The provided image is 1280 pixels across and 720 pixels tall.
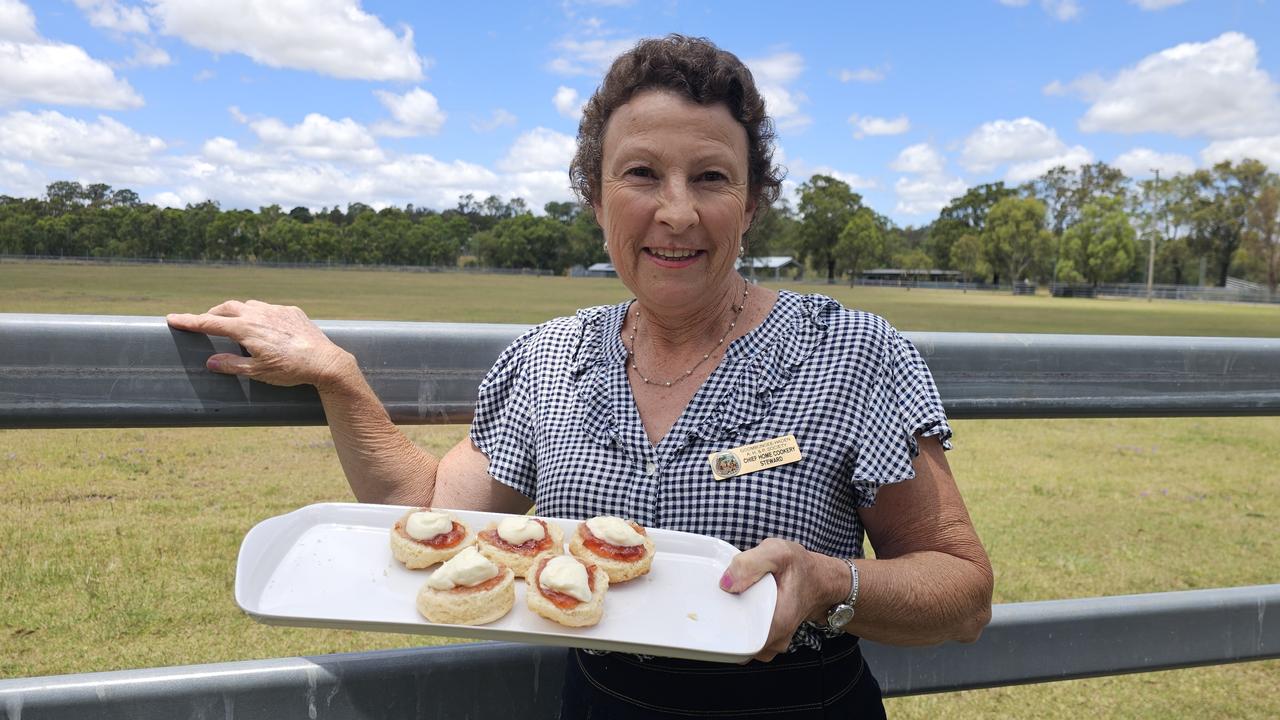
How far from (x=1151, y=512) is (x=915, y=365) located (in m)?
4.41

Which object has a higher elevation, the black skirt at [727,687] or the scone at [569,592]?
the scone at [569,592]

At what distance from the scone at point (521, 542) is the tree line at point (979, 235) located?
3017 cm

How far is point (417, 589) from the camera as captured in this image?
177 cm

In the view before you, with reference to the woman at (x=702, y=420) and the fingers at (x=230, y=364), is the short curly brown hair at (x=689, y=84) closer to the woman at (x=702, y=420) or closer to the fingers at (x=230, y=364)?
the woman at (x=702, y=420)

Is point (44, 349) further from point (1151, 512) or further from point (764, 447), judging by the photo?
point (1151, 512)

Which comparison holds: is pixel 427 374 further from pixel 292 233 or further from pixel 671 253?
pixel 292 233

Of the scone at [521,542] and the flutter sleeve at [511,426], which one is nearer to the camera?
the scone at [521,542]

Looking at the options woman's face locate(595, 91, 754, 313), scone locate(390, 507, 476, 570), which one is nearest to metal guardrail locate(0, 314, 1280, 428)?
scone locate(390, 507, 476, 570)

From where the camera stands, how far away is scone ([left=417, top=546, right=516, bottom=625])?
1.59 metres

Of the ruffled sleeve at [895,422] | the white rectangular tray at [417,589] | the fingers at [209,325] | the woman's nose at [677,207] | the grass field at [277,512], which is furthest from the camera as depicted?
the grass field at [277,512]

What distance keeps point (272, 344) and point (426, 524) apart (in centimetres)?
47

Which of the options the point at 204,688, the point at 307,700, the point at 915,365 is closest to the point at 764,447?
the point at 915,365

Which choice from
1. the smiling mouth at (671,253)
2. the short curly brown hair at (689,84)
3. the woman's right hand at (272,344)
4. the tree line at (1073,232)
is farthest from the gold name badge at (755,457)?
the tree line at (1073,232)

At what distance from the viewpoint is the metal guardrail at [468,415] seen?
1.68 meters
